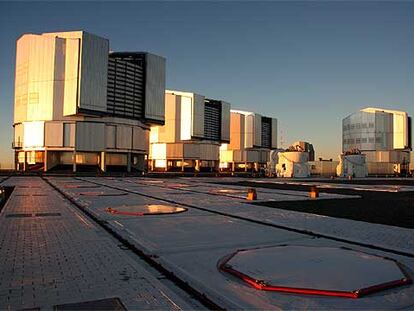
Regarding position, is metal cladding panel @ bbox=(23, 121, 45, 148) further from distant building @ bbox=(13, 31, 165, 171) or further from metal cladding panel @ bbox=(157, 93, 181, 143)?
metal cladding panel @ bbox=(157, 93, 181, 143)

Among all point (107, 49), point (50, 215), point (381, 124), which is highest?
point (107, 49)

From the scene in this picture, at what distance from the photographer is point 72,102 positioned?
2576 inches

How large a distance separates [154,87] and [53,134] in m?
22.4

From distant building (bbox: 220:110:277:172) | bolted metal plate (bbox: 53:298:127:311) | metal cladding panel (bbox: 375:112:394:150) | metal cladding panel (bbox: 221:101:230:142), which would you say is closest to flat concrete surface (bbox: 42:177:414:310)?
bolted metal plate (bbox: 53:298:127:311)

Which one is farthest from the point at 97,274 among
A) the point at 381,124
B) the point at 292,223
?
the point at 381,124

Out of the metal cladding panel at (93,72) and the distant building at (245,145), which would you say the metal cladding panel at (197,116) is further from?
the metal cladding panel at (93,72)

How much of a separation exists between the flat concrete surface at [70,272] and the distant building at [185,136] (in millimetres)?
88227

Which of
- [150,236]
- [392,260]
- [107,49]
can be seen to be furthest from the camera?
[107,49]

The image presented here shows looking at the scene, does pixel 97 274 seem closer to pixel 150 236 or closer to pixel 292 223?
pixel 150 236

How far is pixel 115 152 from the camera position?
2884 inches

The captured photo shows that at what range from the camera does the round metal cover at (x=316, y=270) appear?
5176 millimetres

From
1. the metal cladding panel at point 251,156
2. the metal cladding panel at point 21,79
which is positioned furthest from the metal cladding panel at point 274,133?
the metal cladding panel at point 21,79

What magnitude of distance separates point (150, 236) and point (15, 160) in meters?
76.3

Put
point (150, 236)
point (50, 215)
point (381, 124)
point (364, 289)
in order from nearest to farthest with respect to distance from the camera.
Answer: point (364, 289)
point (150, 236)
point (50, 215)
point (381, 124)
